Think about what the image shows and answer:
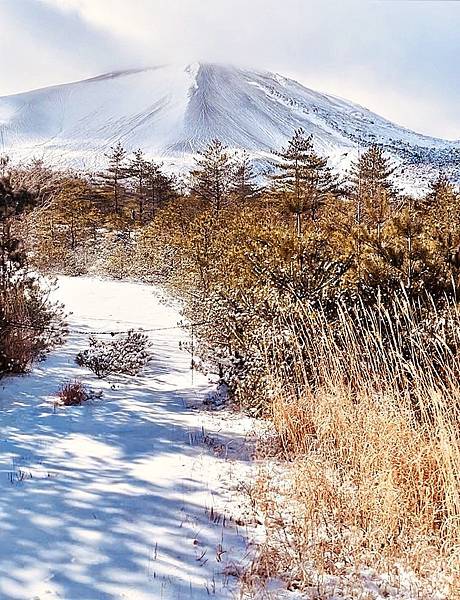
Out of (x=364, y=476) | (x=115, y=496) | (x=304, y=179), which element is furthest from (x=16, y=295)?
(x=304, y=179)

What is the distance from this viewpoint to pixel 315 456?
287 centimetres

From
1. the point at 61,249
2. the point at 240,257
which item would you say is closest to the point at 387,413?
the point at 240,257

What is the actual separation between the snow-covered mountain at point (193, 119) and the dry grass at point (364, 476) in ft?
154

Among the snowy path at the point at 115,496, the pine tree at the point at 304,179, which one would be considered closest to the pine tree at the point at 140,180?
the pine tree at the point at 304,179

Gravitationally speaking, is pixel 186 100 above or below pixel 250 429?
above

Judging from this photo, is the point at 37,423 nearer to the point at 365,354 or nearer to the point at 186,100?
the point at 365,354

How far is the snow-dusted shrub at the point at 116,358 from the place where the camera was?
17.3 feet

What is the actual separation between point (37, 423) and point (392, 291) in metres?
2.92

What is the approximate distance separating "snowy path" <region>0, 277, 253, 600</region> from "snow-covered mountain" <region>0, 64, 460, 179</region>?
46235 mm

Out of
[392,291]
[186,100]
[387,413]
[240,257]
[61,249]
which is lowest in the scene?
[387,413]

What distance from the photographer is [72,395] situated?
4.34 m

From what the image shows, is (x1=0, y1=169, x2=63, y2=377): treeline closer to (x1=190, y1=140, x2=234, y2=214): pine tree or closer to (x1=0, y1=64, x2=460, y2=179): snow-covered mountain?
(x1=190, y1=140, x2=234, y2=214): pine tree

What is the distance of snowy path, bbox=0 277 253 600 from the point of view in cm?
209

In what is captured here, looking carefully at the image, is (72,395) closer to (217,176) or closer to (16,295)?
(16,295)
